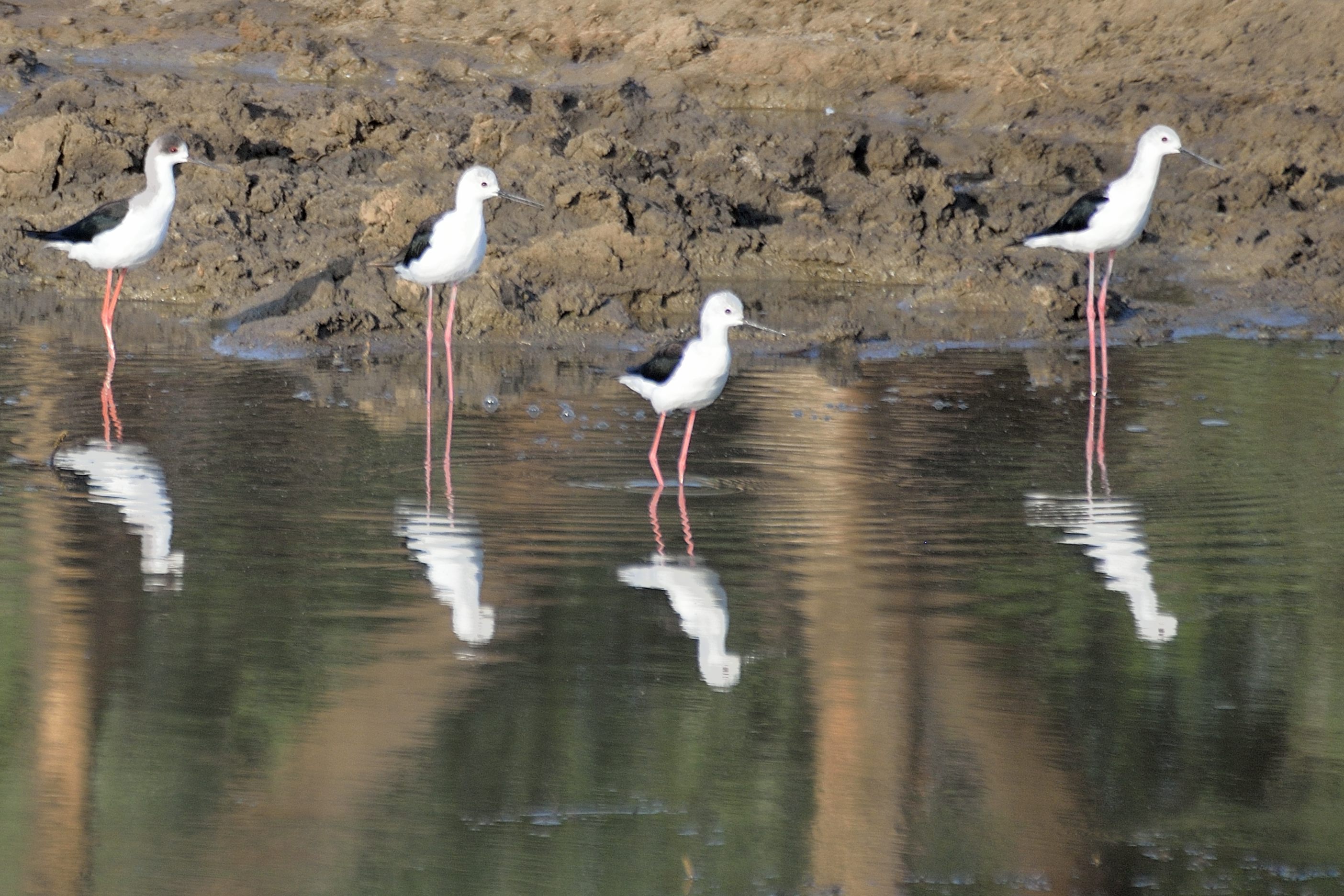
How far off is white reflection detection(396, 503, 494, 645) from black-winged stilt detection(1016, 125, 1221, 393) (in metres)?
5.87

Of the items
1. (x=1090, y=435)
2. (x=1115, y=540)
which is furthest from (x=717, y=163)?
(x=1115, y=540)

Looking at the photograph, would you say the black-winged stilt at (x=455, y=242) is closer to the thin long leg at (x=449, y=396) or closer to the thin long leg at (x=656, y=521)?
the thin long leg at (x=449, y=396)

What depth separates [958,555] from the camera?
277 inches

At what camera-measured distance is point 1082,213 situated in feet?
40.5

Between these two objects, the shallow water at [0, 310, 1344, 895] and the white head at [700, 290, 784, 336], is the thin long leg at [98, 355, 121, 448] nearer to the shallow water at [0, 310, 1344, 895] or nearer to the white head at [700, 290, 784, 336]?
the shallow water at [0, 310, 1344, 895]

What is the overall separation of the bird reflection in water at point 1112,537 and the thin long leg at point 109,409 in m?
4.29

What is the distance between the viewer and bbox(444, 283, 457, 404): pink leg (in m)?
10.5

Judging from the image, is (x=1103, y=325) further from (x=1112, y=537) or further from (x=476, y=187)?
(x=1112, y=537)

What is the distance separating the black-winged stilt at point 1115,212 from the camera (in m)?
12.2

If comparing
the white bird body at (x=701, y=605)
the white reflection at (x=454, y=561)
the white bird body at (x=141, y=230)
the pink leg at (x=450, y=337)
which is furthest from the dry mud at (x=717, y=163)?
the white bird body at (x=701, y=605)

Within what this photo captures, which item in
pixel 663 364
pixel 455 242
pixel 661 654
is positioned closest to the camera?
pixel 661 654

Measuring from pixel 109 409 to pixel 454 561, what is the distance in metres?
3.65

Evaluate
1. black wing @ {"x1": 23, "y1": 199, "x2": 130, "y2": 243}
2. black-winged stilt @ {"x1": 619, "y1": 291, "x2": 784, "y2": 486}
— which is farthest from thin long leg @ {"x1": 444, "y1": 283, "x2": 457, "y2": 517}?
black wing @ {"x1": 23, "y1": 199, "x2": 130, "y2": 243}

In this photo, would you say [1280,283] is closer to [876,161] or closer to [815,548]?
[876,161]
